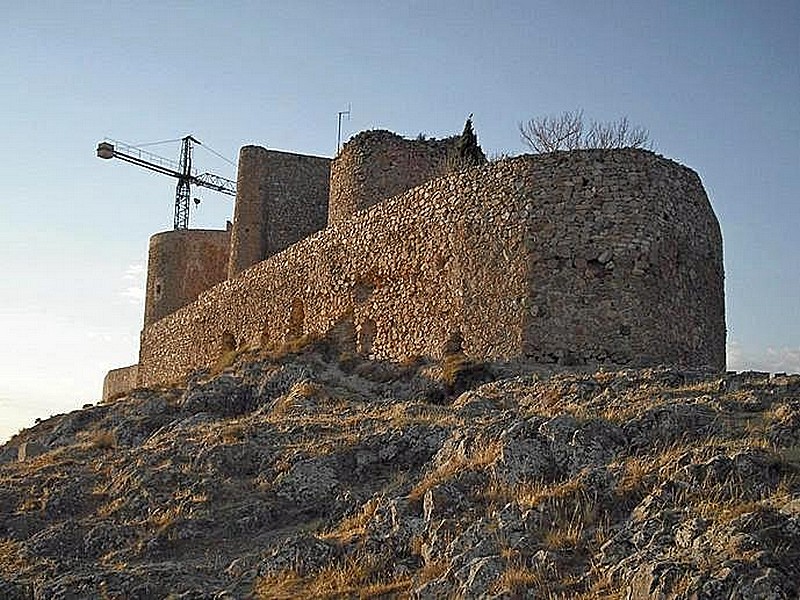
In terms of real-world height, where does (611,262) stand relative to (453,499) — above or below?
above

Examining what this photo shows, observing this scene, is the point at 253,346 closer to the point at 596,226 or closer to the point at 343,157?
the point at 343,157

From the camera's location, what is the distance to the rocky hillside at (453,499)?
694cm

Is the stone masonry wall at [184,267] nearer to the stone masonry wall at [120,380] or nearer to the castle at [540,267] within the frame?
the stone masonry wall at [120,380]

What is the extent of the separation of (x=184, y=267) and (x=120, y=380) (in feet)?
21.5

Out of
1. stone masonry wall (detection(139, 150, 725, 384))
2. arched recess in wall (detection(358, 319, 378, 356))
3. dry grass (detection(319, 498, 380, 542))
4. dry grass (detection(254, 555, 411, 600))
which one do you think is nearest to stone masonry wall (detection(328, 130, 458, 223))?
stone masonry wall (detection(139, 150, 725, 384))

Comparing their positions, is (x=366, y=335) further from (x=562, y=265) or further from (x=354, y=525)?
(x=354, y=525)

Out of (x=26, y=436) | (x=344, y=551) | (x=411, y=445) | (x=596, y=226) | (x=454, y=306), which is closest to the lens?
(x=344, y=551)

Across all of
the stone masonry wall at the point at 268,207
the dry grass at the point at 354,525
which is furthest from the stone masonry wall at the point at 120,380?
the dry grass at the point at 354,525

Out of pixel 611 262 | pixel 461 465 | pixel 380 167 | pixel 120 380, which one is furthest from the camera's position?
pixel 120 380

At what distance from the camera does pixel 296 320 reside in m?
20.3

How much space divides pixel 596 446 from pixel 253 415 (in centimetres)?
727

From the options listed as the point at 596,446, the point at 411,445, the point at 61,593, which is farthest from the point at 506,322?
the point at 61,593

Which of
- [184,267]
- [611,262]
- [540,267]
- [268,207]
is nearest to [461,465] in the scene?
[540,267]

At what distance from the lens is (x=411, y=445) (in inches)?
426
